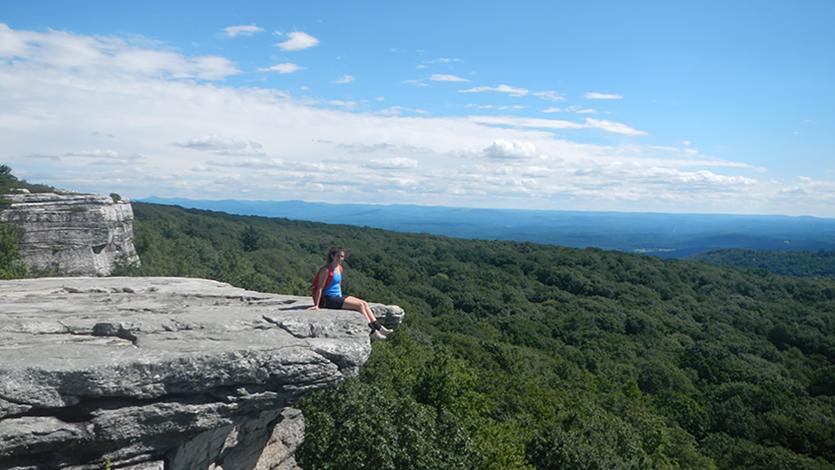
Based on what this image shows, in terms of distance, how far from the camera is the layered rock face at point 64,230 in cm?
3338

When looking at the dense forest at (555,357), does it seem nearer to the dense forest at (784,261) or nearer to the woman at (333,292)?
the woman at (333,292)

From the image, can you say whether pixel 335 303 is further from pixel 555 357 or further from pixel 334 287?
pixel 555 357

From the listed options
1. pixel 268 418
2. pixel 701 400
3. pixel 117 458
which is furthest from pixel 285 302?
pixel 701 400

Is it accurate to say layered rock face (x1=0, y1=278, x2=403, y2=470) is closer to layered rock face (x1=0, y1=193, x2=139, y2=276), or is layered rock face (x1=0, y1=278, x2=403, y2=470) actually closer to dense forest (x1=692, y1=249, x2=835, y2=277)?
layered rock face (x1=0, y1=193, x2=139, y2=276)

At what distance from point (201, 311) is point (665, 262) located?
99940 millimetres

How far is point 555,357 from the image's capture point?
166 ft

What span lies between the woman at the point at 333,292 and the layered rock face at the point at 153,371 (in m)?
0.38

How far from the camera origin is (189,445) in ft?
36.5

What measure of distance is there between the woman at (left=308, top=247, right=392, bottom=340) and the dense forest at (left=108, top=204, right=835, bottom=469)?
502 centimetres

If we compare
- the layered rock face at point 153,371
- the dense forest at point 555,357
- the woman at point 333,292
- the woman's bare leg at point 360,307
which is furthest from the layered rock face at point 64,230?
the woman's bare leg at point 360,307

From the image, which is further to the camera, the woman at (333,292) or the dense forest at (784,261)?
the dense forest at (784,261)

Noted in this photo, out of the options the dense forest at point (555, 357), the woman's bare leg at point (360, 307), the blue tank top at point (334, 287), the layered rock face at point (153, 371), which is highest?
the blue tank top at point (334, 287)

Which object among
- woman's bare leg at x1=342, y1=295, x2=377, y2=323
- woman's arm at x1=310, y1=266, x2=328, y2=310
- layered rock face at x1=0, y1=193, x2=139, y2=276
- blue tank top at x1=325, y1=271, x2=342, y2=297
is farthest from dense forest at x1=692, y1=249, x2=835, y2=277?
woman's arm at x1=310, y1=266, x2=328, y2=310

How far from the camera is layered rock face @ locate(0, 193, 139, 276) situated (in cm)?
3338
